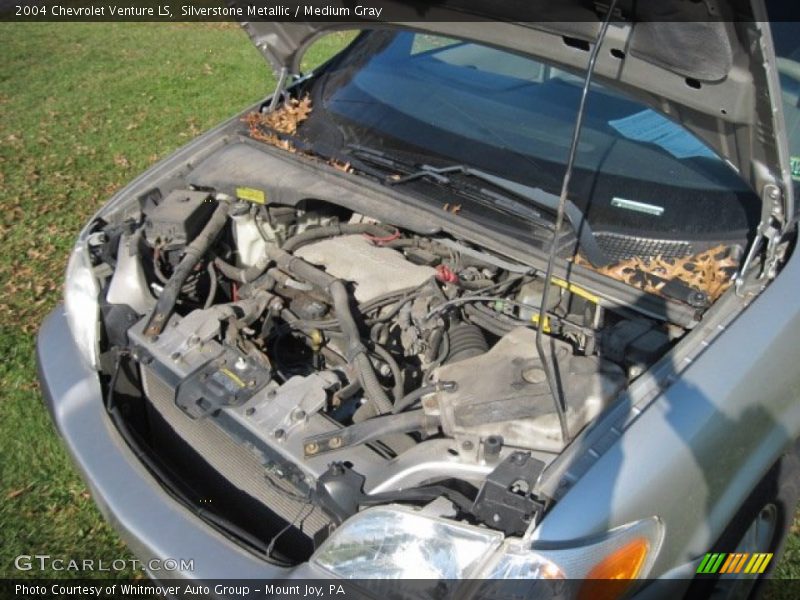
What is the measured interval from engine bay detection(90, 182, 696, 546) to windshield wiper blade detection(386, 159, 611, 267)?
0.53 feet

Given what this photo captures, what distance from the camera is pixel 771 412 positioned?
199 centimetres

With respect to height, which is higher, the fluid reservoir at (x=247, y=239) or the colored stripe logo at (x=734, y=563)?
the fluid reservoir at (x=247, y=239)

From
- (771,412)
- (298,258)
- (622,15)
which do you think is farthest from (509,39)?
(771,412)

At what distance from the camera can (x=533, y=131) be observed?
9.03ft

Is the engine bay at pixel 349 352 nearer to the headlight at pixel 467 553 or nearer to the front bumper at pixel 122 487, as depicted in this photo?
the headlight at pixel 467 553

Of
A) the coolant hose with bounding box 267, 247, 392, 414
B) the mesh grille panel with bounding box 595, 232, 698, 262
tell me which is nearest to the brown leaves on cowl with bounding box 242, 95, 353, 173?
the coolant hose with bounding box 267, 247, 392, 414

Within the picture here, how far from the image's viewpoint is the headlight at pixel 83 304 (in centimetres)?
251

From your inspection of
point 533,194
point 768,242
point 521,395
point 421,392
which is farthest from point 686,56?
point 421,392

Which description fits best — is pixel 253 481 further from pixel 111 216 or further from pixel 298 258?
pixel 111 216

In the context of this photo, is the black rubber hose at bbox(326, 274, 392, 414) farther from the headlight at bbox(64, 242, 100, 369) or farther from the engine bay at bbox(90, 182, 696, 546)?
the headlight at bbox(64, 242, 100, 369)

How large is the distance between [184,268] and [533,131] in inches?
54.8

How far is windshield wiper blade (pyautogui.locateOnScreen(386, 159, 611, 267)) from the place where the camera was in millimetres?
2312

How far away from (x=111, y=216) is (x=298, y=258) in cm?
88

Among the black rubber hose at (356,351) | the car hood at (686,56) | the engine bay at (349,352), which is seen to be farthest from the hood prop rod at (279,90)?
the black rubber hose at (356,351)
